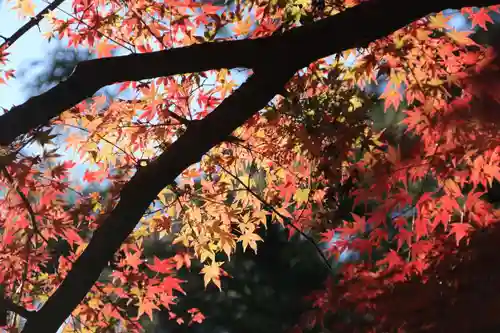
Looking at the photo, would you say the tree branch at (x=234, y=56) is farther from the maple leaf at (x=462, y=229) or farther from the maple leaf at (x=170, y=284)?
the maple leaf at (x=170, y=284)

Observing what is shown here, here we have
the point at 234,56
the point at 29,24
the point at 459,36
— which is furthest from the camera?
the point at 29,24

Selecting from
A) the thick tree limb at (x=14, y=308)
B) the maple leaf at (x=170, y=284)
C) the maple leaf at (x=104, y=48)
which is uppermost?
the maple leaf at (x=104, y=48)

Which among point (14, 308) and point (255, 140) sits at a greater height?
point (255, 140)

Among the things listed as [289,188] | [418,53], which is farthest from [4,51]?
[418,53]

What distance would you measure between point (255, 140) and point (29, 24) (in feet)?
3.76

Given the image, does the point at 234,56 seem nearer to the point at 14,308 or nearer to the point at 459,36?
the point at 459,36

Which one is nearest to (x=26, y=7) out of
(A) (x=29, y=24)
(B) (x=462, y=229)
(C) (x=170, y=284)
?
(A) (x=29, y=24)

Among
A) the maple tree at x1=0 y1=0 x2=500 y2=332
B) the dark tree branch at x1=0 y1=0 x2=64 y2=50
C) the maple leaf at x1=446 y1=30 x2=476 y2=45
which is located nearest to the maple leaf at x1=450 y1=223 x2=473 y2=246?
the maple tree at x1=0 y1=0 x2=500 y2=332

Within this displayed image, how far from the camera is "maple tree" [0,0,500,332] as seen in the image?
160cm

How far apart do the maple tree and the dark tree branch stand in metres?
0.02

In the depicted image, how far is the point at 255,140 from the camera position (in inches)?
101

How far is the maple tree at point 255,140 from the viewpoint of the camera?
1.60 m

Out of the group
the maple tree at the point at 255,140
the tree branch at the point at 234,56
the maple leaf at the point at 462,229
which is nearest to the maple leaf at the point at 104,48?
the maple tree at the point at 255,140

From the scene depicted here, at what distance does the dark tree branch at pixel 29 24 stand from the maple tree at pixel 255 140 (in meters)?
0.02
